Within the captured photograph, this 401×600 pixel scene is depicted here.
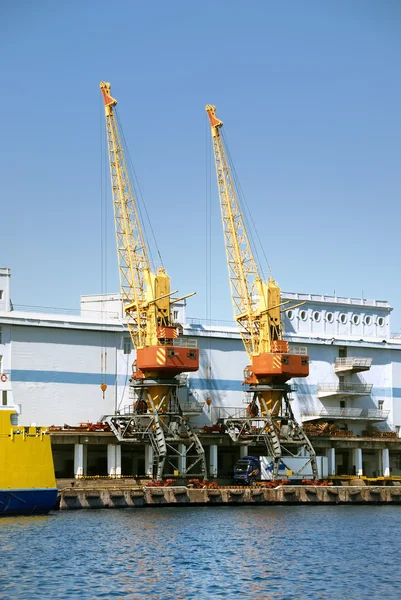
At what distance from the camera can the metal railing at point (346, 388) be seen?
10634 cm

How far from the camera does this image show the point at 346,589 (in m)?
45.9

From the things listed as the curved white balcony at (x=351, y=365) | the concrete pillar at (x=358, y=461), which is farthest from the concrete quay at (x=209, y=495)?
the curved white balcony at (x=351, y=365)

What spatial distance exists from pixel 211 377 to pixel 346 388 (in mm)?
14561

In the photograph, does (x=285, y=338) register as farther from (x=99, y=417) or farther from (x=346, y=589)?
(x=346, y=589)

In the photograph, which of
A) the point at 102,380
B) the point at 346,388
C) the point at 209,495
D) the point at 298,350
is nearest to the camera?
the point at 209,495

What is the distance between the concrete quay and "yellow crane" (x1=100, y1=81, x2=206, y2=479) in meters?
5.95

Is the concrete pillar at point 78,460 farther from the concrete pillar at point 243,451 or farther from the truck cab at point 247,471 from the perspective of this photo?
the concrete pillar at point 243,451

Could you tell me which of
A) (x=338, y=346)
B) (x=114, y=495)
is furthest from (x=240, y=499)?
(x=338, y=346)

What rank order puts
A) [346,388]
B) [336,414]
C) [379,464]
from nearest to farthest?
[336,414] → [346,388] → [379,464]

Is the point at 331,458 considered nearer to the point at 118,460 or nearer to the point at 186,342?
the point at 186,342

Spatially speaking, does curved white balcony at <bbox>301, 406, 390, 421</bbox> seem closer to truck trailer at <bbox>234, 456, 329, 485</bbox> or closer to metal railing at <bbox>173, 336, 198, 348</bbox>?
truck trailer at <bbox>234, 456, 329, 485</bbox>

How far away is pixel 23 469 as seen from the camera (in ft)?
212

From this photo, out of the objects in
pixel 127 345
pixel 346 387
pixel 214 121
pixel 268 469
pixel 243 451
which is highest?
pixel 214 121

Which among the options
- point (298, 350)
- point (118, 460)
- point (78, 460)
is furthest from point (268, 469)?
point (78, 460)
